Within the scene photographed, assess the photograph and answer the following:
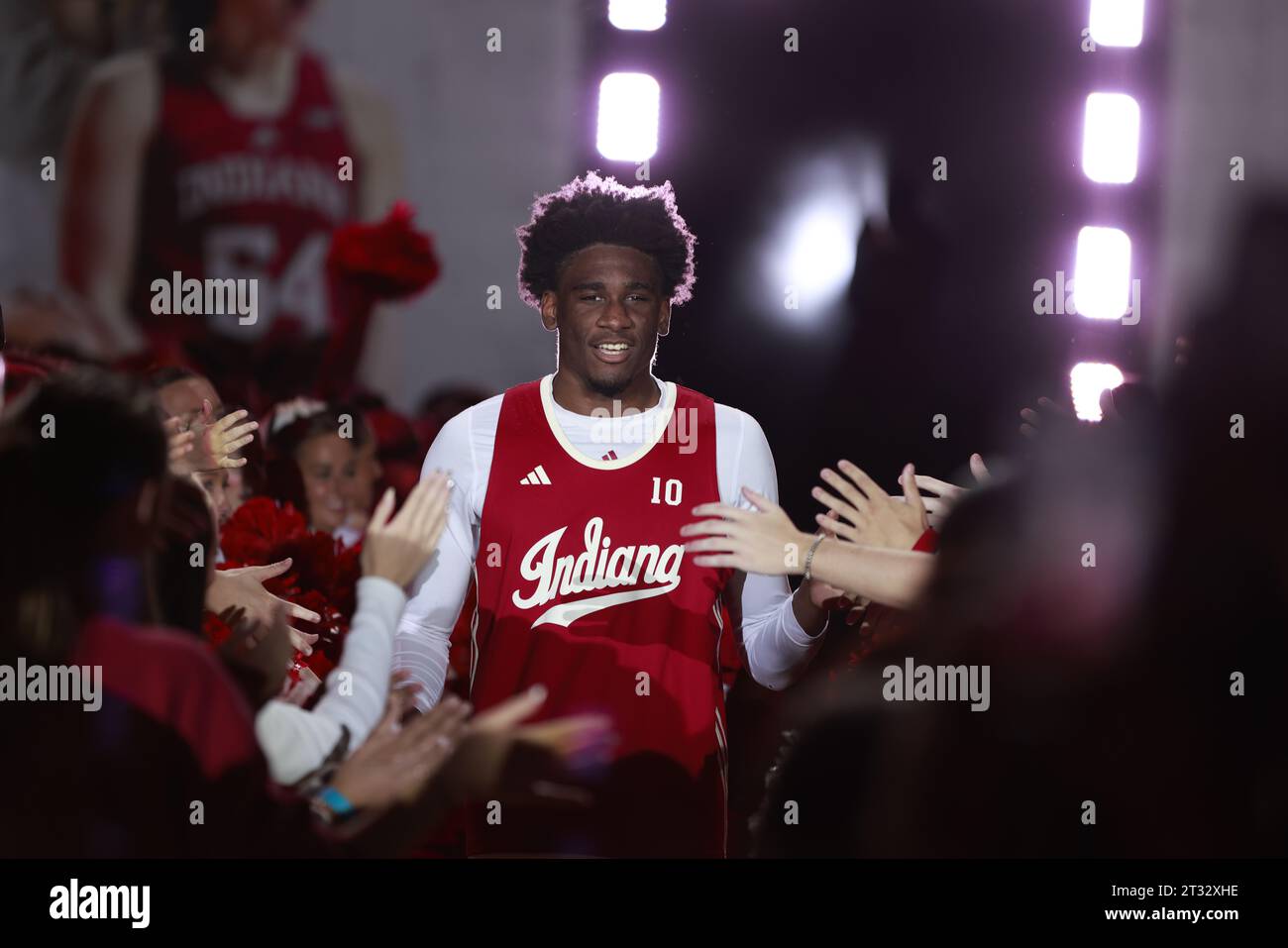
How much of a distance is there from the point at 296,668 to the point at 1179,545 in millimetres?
1745

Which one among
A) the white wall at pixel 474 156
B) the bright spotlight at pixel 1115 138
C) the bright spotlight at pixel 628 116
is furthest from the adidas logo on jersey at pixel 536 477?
the bright spotlight at pixel 1115 138

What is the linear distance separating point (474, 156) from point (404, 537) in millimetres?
1499

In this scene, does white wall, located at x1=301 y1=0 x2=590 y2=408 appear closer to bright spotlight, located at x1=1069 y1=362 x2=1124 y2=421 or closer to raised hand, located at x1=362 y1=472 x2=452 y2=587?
raised hand, located at x1=362 y1=472 x2=452 y2=587

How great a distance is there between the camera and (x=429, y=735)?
238 cm

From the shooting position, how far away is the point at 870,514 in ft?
8.84

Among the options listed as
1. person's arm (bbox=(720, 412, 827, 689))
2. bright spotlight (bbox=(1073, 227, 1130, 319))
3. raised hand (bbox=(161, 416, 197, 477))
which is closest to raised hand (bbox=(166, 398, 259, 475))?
raised hand (bbox=(161, 416, 197, 477))

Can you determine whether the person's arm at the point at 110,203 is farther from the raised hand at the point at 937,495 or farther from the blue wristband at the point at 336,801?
the raised hand at the point at 937,495

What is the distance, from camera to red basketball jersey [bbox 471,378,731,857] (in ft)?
8.39

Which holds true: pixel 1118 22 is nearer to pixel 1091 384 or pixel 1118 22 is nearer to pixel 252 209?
pixel 1091 384

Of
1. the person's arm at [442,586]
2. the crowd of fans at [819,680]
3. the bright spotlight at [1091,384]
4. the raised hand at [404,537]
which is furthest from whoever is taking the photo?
the bright spotlight at [1091,384]

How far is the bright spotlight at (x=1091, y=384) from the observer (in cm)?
321

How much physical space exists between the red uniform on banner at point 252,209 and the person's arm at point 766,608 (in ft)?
7.51
